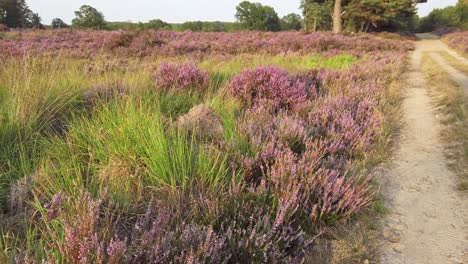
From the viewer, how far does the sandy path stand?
2373 mm

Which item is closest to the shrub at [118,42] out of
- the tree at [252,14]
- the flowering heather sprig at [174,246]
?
the flowering heather sprig at [174,246]

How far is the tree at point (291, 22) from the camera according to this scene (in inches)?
3793

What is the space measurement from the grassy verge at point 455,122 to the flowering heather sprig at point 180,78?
394 centimetres

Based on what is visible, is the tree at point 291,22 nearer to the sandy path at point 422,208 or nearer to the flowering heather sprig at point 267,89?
the flowering heather sprig at point 267,89

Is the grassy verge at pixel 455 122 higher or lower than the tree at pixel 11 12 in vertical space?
lower

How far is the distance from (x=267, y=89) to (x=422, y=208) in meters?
3.04

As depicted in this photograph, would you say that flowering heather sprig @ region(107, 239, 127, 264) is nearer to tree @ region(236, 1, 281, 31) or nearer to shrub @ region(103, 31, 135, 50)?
shrub @ region(103, 31, 135, 50)

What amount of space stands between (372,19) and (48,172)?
35.9 m

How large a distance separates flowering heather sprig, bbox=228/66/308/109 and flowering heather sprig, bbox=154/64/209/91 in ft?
2.26

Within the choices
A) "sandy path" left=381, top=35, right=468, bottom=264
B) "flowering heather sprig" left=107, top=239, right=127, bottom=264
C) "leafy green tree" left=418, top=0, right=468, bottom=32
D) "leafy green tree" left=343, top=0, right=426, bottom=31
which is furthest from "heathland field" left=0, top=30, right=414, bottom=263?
"leafy green tree" left=418, top=0, right=468, bottom=32

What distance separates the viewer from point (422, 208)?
2.95 meters

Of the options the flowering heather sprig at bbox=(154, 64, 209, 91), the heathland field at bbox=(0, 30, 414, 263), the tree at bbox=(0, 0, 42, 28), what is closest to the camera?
the heathland field at bbox=(0, 30, 414, 263)

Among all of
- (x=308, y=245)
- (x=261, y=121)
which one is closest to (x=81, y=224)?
(x=308, y=245)

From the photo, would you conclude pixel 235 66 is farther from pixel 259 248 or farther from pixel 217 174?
pixel 259 248
